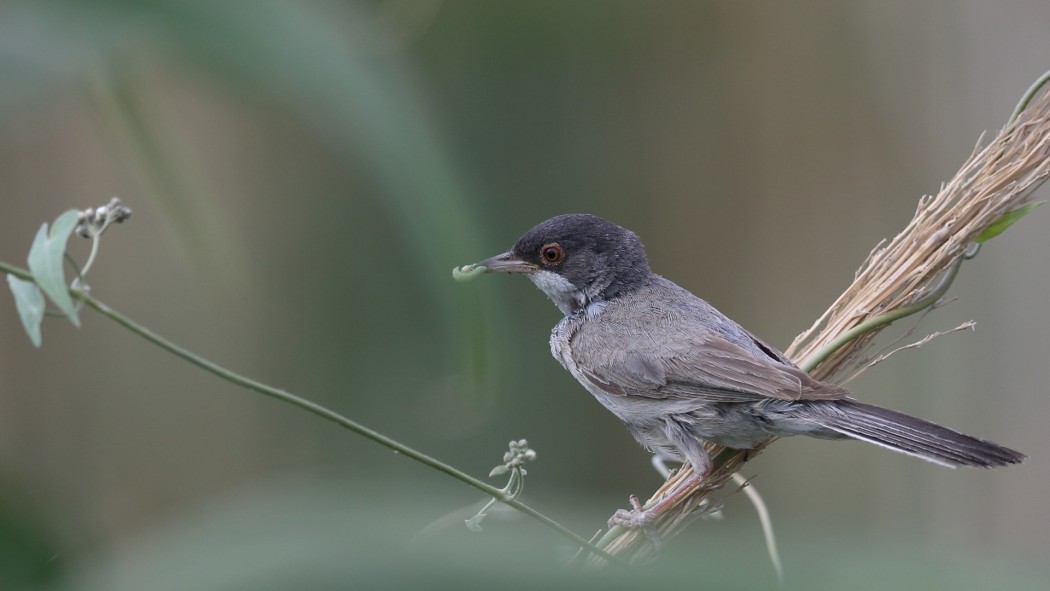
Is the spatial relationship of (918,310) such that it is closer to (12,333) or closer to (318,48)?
(318,48)

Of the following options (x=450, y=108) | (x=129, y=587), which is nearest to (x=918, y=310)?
(x=129, y=587)

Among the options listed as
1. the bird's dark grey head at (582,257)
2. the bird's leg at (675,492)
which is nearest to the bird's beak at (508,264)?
the bird's dark grey head at (582,257)

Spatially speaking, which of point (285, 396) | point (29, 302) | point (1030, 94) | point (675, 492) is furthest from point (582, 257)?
point (29, 302)

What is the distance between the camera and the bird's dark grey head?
12.9 ft

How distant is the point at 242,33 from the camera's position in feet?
2.92

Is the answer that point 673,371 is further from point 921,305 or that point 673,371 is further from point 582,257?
point 921,305

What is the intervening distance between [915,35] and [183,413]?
7005 mm

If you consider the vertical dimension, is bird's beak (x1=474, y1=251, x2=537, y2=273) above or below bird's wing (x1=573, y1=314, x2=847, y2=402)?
above

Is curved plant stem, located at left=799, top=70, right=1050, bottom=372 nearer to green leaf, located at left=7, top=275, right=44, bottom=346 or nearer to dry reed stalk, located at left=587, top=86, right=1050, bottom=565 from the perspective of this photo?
dry reed stalk, located at left=587, top=86, right=1050, bottom=565

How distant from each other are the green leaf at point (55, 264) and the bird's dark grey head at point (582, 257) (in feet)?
8.06

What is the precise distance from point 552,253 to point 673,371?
0.87 m

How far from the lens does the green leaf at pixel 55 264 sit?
54.2 inches

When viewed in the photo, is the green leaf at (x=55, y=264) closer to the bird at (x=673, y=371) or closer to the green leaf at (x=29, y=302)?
the green leaf at (x=29, y=302)

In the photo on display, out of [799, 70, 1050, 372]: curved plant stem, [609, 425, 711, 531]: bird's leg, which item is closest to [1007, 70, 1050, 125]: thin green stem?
[799, 70, 1050, 372]: curved plant stem
